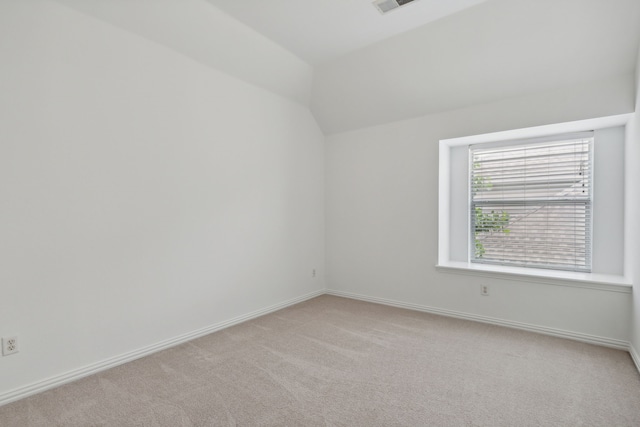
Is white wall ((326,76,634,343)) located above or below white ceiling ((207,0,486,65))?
below

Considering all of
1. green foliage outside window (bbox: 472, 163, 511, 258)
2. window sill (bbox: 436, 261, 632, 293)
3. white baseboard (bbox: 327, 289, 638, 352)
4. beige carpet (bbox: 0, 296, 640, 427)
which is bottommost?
beige carpet (bbox: 0, 296, 640, 427)

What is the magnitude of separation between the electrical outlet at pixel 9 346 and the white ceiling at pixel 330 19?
8.85ft

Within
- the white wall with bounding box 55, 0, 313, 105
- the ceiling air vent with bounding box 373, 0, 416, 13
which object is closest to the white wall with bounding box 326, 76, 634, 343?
the white wall with bounding box 55, 0, 313, 105

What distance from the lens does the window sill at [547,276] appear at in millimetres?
2738

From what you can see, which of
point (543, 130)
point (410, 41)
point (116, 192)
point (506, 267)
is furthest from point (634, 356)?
point (116, 192)

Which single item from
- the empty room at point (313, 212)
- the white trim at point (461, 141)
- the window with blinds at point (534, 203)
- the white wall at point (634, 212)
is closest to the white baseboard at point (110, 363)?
the empty room at point (313, 212)

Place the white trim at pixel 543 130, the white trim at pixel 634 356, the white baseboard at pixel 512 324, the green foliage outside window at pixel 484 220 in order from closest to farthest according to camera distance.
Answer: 1. the white trim at pixel 634 356
2. the white baseboard at pixel 512 324
3. the white trim at pixel 543 130
4. the green foliage outside window at pixel 484 220

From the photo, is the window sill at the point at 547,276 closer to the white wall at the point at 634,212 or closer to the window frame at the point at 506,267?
the window frame at the point at 506,267

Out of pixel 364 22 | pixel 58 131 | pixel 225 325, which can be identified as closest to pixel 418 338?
pixel 225 325

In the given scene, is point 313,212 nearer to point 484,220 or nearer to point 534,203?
point 484,220

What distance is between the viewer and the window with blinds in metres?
3.25

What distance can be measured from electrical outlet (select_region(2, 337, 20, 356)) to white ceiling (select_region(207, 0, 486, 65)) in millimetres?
2697

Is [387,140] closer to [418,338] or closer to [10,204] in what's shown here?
[418,338]

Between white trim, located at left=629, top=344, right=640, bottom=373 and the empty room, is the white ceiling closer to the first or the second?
the empty room
